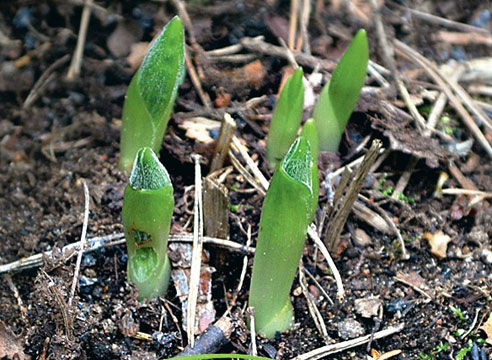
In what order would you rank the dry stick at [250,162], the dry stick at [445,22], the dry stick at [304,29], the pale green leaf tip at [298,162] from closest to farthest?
the pale green leaf tip at [298,162] → the dry stick at [250,162] → the dry stick at [304,29] → the dry stick at [445,22]

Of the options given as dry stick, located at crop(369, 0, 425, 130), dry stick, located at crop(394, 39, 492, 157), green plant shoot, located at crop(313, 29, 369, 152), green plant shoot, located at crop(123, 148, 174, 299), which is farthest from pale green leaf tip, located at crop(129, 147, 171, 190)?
dry stick, located at crop(394, 39, 492, 157)

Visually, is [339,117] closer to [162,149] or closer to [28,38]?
[162,149]

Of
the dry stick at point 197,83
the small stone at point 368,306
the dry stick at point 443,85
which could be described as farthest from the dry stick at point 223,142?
the dry stick at point 443,85

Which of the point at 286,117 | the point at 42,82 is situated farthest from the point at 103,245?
the point at 42,82

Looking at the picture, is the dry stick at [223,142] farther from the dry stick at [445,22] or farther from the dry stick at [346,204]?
the dry stick at [445,22]

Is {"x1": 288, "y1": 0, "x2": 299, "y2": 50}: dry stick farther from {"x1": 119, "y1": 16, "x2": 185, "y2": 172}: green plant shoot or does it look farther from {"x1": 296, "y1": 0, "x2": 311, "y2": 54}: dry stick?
{"x1": 119, "y1": 16, "x2": 185, "y2": 172}: green plant shoot

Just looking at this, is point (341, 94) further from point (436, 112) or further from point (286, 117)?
point (436, 112)
